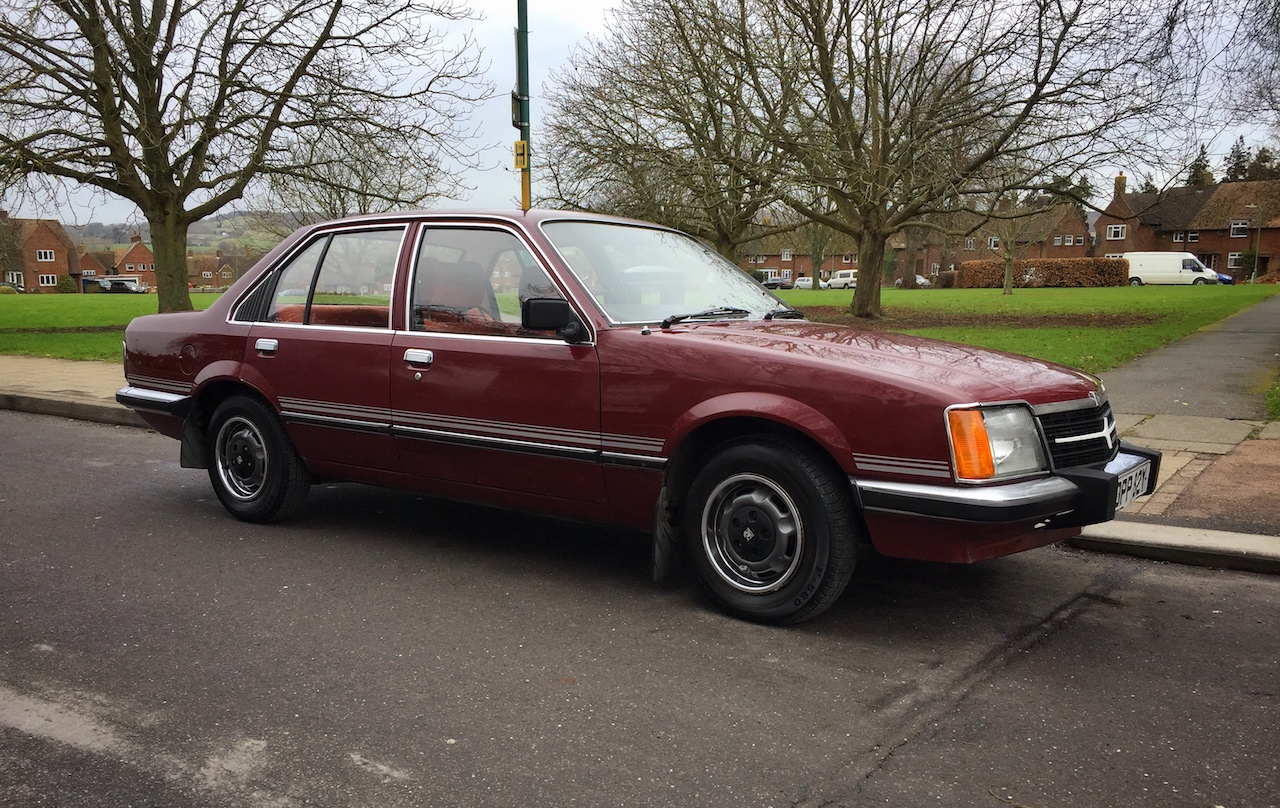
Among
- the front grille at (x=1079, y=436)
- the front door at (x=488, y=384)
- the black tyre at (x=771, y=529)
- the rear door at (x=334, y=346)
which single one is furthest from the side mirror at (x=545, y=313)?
the front grille at (x=1079, y=436)

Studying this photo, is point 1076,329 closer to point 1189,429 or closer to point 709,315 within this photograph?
point 1189,429

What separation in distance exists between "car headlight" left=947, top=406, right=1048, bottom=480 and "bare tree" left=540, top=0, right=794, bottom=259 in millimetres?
16681

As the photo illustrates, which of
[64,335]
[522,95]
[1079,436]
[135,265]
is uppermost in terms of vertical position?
[135,265]

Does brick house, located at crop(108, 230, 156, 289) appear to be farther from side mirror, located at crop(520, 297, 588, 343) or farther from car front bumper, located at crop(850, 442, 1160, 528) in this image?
car front bumper, located at crop(850, 442, 1160, 528)

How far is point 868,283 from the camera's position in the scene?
25.2 m

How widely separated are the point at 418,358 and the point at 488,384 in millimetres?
458

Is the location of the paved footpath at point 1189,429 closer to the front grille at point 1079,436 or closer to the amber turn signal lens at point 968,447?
the front grille at point 1079,436

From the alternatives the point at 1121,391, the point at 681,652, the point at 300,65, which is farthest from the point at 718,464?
the point at 300,65

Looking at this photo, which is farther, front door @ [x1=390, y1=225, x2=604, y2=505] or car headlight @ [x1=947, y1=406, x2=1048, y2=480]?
front door @ [x1=390, y1=225, x2=604, y2=505]

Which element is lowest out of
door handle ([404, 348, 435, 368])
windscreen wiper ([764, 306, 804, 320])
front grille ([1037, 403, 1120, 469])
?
front grille ([1037, 403, 1120, 469])

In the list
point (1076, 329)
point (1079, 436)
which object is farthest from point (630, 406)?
point (1076, 329)

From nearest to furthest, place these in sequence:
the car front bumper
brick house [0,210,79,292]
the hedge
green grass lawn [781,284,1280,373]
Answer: the car front bumper → green grass lawn [781,284,1280,373] → the hedge → brick house [0,210,79,292]

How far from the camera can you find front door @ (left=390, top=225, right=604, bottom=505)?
14.2ft

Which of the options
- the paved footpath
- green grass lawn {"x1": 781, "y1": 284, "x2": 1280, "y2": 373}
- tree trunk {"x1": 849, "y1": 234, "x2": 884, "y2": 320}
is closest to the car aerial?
the paved footpath
